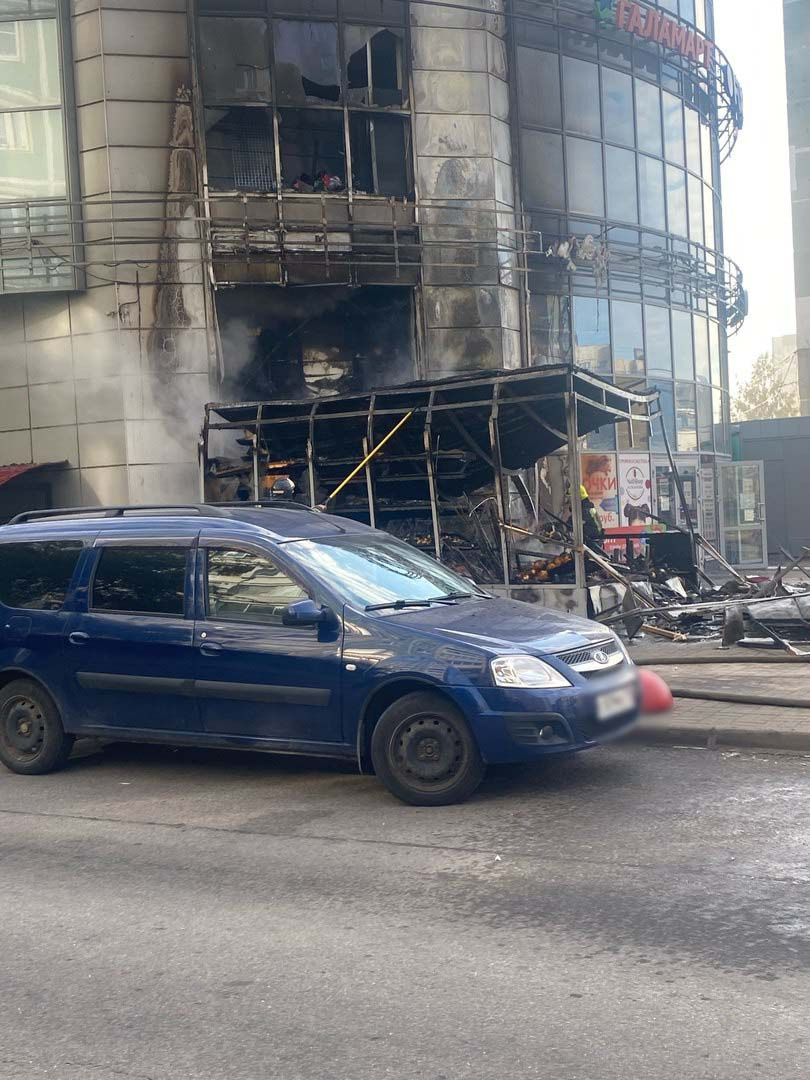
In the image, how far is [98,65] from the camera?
64.2ft

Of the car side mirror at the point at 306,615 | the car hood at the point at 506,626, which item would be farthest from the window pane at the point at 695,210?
the car side mirror at the point at 306,615

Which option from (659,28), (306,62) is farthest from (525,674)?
(659,28)

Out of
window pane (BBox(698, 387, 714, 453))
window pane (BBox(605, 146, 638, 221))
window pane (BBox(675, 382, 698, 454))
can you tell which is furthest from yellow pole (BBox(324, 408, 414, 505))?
window pane (BBox(698, 387, 714, 453))

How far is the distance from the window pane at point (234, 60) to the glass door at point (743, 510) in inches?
490

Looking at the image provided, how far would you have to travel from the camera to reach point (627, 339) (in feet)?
79.0

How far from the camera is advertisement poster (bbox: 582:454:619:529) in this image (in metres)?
23.1

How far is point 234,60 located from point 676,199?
990 centimetres

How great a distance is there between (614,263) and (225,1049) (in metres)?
21.5

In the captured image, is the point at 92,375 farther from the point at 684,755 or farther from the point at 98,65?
the point at 684,755

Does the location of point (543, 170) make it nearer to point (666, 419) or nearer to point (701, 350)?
point (666, 419)

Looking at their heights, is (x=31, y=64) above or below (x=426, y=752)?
above

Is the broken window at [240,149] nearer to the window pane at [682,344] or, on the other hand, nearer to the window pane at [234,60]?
the window pane at [234,60]

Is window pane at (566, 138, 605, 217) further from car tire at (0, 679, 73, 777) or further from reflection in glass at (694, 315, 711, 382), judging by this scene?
car tire at (0, 679, 73, 777)

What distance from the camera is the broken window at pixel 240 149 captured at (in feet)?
65.7
